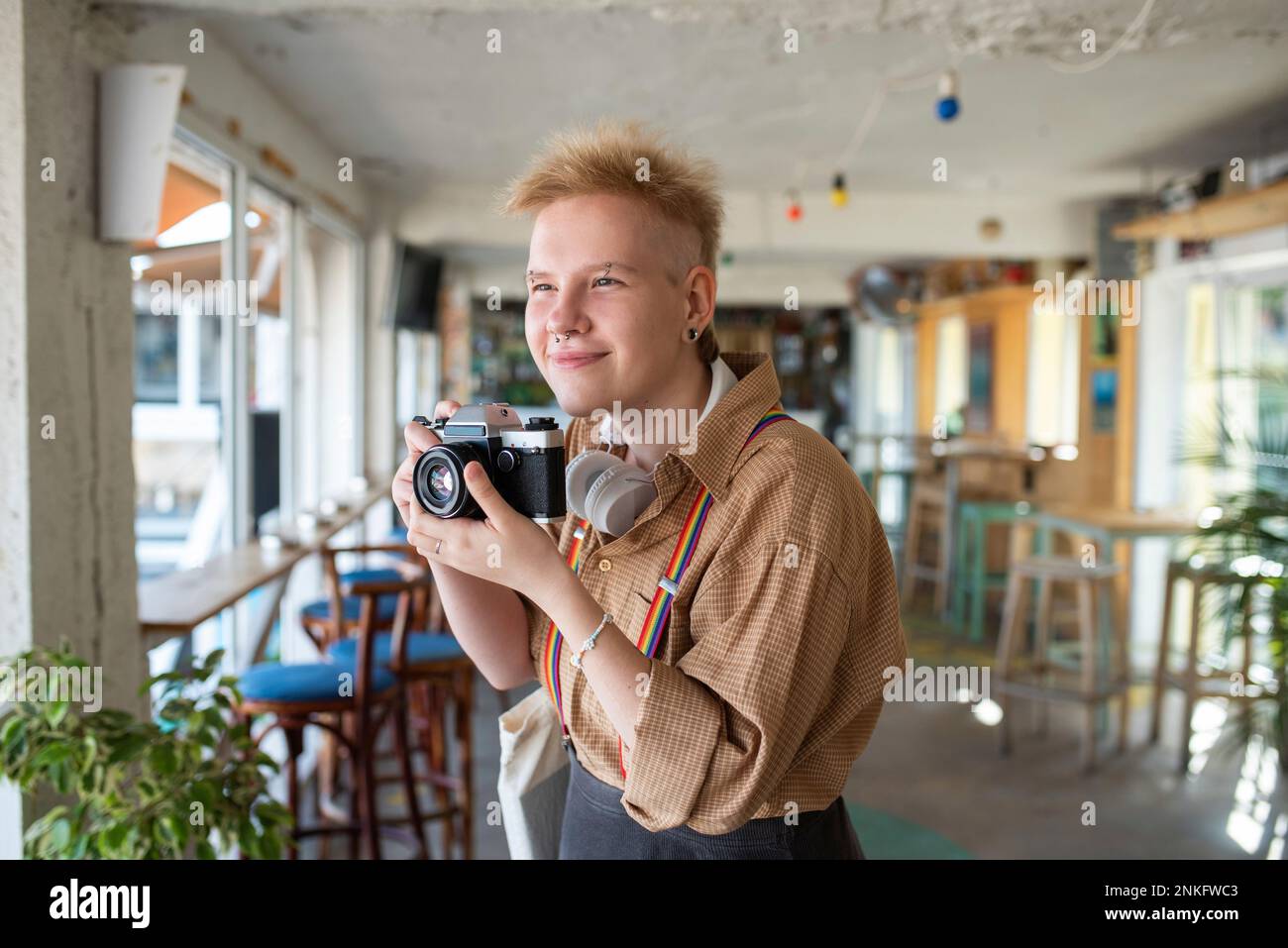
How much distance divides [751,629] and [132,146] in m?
2.20

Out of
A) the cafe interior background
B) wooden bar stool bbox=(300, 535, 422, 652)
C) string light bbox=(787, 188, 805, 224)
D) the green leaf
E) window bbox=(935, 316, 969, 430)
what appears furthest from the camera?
window bbox=(935, 316, 969, 430)

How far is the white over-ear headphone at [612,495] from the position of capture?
3.68 feet

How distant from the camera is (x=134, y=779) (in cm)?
205

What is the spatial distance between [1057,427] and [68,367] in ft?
22.4

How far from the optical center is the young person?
1.00 metres

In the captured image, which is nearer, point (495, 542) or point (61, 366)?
point (495, 542)

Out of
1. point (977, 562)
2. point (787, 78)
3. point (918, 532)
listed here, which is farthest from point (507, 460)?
point (918, 532)

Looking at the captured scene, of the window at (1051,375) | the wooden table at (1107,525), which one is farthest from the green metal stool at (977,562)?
the wooden table at (1107,525)

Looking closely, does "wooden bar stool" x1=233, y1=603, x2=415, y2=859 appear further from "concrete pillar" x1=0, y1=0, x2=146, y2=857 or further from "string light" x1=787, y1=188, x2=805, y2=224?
"string light" x1=787, y1=188, x2=805, y2=224

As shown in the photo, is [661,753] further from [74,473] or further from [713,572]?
[74,473]

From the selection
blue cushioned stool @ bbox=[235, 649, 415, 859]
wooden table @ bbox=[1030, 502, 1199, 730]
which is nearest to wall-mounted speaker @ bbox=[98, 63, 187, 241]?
blue cushioned stool @ bbox=[235, 649, 415, 859]

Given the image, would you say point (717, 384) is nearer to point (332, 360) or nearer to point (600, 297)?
point (600, 297)

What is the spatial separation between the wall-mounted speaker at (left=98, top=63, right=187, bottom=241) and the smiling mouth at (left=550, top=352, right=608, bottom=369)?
70.5 inches

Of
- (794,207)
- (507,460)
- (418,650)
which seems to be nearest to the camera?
(507,460)
